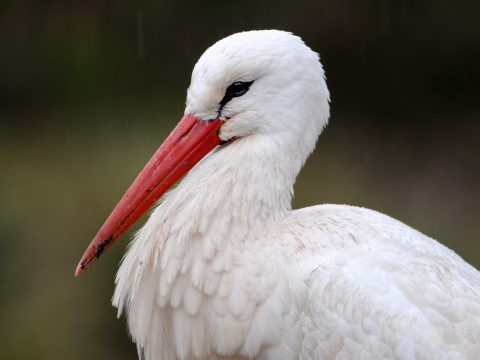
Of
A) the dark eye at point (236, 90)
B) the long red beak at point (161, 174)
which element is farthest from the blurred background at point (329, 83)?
the dark eye at point (236, 90)

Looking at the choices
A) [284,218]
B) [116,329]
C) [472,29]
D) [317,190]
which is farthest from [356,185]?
[284,218]

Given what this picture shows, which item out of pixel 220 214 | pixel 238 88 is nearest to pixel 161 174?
pixel 220 214

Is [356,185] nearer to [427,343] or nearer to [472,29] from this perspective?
[472,29]

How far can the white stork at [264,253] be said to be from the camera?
90.7 inches

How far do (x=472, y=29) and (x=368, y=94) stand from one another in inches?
31.1

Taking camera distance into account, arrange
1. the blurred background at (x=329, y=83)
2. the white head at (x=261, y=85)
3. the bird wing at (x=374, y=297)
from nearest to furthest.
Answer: the bird wing at (x=374, y=297)
the white head at (x=261, y=85)
the blurred background at (x=329, y=83)

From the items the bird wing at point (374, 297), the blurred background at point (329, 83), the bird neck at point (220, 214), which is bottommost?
the blurred background at point (329, 83)

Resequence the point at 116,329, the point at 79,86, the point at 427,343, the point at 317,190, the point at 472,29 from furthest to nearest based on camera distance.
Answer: the point at 79,86 → the point at 472,29 → the point at 317,190 → the point at 116,329 → the point at 427,343

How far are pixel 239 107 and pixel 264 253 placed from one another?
0.38m

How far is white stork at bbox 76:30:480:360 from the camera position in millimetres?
2303

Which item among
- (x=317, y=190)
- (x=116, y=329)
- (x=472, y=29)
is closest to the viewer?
(x=116, y=329)

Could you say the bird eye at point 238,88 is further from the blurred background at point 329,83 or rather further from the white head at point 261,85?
the blurred background at point 329,83

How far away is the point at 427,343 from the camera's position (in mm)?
2252

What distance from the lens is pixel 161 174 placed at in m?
2.61
